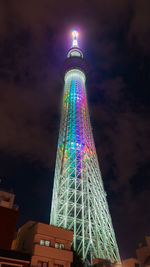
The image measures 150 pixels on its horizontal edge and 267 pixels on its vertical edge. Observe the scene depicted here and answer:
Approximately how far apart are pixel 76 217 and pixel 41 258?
13.1 m

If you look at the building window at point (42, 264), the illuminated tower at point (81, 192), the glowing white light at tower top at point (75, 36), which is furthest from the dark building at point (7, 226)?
the glowing white light at tower top at point (75, 36)

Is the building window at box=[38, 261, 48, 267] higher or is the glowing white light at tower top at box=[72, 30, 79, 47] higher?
the glowing white light at tower top at box=[72, 30, 79, 47]

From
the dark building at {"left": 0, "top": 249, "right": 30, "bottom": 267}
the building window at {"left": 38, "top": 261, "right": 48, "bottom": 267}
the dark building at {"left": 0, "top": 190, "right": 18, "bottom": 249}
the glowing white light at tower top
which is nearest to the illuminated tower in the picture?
the building window at {"left": 38, "top": 261, "right": 48, "bottom": 267}

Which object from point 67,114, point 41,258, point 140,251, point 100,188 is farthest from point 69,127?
point 41,258

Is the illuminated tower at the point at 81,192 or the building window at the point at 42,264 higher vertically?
the illuminated tower at the point at 81,192

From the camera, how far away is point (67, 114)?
47.2 metres

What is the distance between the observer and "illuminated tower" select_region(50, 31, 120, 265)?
93.4 feet

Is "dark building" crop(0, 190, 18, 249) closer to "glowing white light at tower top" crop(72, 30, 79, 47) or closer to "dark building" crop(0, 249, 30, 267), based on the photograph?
"dark building" crop(0, 249, 30, 267)

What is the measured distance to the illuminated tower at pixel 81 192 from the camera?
1120 inches

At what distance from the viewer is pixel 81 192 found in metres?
33.1

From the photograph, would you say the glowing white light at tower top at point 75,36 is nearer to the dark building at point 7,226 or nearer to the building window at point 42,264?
the dark building at point 7,226

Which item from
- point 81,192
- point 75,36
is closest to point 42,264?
point 81,192

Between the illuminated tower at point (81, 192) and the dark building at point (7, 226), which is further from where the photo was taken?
the illuminated tower at point (81, 192)

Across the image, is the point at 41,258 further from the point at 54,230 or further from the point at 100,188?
the point at 100,188
